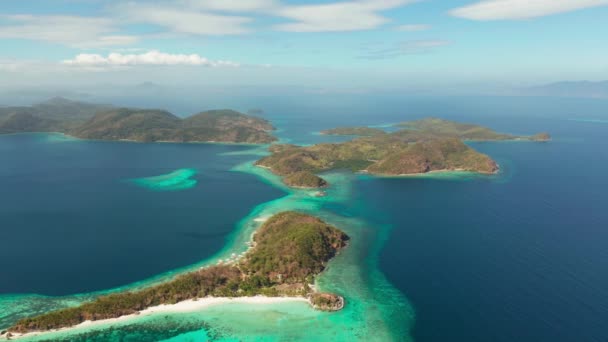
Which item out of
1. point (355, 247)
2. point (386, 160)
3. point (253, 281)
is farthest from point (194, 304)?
point (386, 160)

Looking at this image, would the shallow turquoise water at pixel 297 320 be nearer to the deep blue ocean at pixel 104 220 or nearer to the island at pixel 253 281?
the island at pixel 253 281

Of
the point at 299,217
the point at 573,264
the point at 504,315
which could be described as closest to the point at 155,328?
the point at 299,217

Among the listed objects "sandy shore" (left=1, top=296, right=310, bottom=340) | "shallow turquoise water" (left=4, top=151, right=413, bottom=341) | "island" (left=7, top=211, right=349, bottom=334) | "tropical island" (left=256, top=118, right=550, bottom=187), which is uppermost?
"tropical island" (left=256, top=118, right=550, bottom=187)

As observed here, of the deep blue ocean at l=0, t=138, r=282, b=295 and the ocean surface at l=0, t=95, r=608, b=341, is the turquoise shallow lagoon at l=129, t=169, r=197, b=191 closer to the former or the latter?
the ocean surface at l=0, t=95, r=608, b=341

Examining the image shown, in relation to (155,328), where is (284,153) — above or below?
above

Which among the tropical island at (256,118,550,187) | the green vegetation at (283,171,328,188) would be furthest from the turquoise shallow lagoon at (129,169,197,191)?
the green vegetation at (283,171,328,188)

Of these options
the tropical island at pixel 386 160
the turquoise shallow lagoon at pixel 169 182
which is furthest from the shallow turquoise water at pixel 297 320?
the tropical island at pixel 386 160

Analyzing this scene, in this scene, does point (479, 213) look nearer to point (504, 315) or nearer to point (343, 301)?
point (504, 315)
